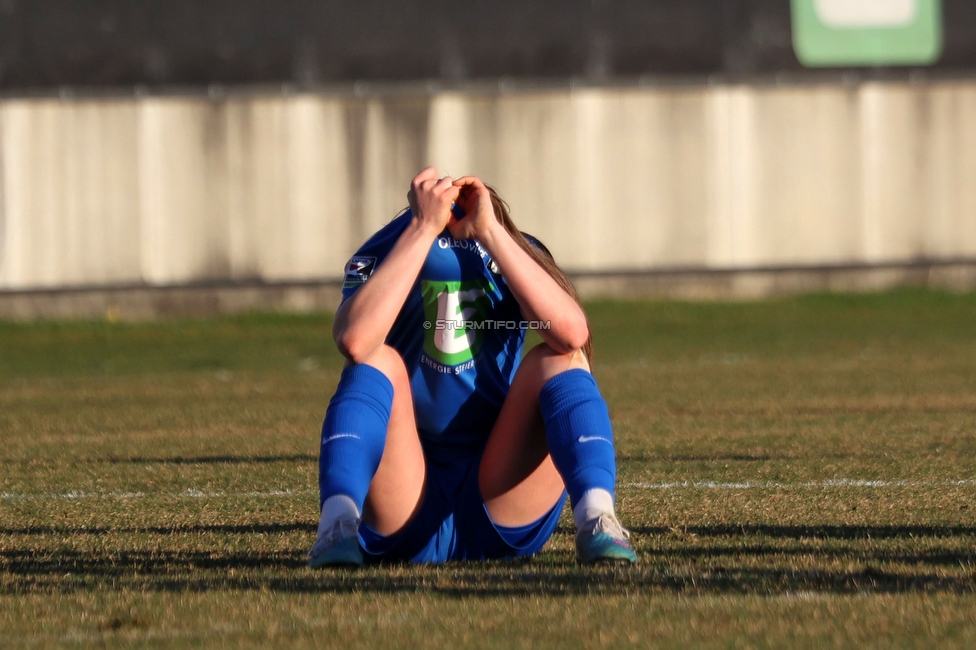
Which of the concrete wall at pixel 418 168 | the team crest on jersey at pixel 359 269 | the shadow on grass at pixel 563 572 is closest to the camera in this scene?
the shadow on grass at pixel 563 572

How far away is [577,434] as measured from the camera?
3916 mm

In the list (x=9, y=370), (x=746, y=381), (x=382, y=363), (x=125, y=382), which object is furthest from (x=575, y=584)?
(x=9, y=370)

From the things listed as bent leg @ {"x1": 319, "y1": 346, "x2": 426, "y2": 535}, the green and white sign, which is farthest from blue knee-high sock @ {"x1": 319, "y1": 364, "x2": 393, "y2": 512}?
the green and white sign

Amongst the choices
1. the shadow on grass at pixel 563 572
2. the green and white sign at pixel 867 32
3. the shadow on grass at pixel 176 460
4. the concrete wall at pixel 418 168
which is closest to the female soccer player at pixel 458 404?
the shadow on grass at pixel 563 572

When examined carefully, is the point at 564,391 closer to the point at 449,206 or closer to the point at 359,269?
the point at 449,206

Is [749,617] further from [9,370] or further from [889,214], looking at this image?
[889,214]

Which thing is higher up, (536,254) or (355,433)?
(536,254)

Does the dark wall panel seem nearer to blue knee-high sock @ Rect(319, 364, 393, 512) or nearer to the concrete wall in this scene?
the concrete wall

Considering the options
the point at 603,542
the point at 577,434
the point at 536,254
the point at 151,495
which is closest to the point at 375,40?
the point at 151,495

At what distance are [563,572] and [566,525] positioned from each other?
1.04m

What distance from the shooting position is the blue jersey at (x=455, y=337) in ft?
13.6

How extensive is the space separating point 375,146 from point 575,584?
14.0 m

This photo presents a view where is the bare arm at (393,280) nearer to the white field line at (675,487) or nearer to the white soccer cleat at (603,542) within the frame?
the white soccer cleat at (603,542)

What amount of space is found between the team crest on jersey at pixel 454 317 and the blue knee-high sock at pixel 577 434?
28 cm
